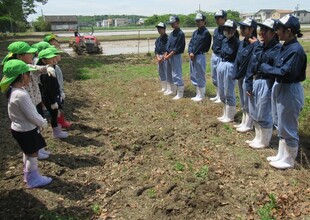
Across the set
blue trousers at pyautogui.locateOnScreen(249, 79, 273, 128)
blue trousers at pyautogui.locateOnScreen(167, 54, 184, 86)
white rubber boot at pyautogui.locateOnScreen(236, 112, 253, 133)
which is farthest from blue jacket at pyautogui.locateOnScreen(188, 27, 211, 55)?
blue trousers at pyautogui.locateOnScreen(249, 79, 273, 128)

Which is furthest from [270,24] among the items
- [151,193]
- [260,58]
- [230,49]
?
[151,193]

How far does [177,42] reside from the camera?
28.4ft

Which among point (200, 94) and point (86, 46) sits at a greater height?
point (86, 46)

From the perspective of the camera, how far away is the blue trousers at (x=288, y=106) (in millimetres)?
4402

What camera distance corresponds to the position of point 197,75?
8.48 meters

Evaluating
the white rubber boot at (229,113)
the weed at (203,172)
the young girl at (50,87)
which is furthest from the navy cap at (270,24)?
the young girl at (50,87)

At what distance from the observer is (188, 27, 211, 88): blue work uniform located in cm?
809

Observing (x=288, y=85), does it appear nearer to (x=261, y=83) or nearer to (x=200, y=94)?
(x=261, y=83)

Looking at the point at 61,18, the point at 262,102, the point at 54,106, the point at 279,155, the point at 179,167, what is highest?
the point at 61,18

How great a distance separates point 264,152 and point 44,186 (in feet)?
11.3

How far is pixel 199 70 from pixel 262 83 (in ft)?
11.1

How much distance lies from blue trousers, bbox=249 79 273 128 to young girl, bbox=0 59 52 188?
3.22 m

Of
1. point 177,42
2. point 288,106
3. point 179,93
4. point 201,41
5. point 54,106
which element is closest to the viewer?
point 288,106

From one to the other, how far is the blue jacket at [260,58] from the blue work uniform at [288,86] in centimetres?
26
